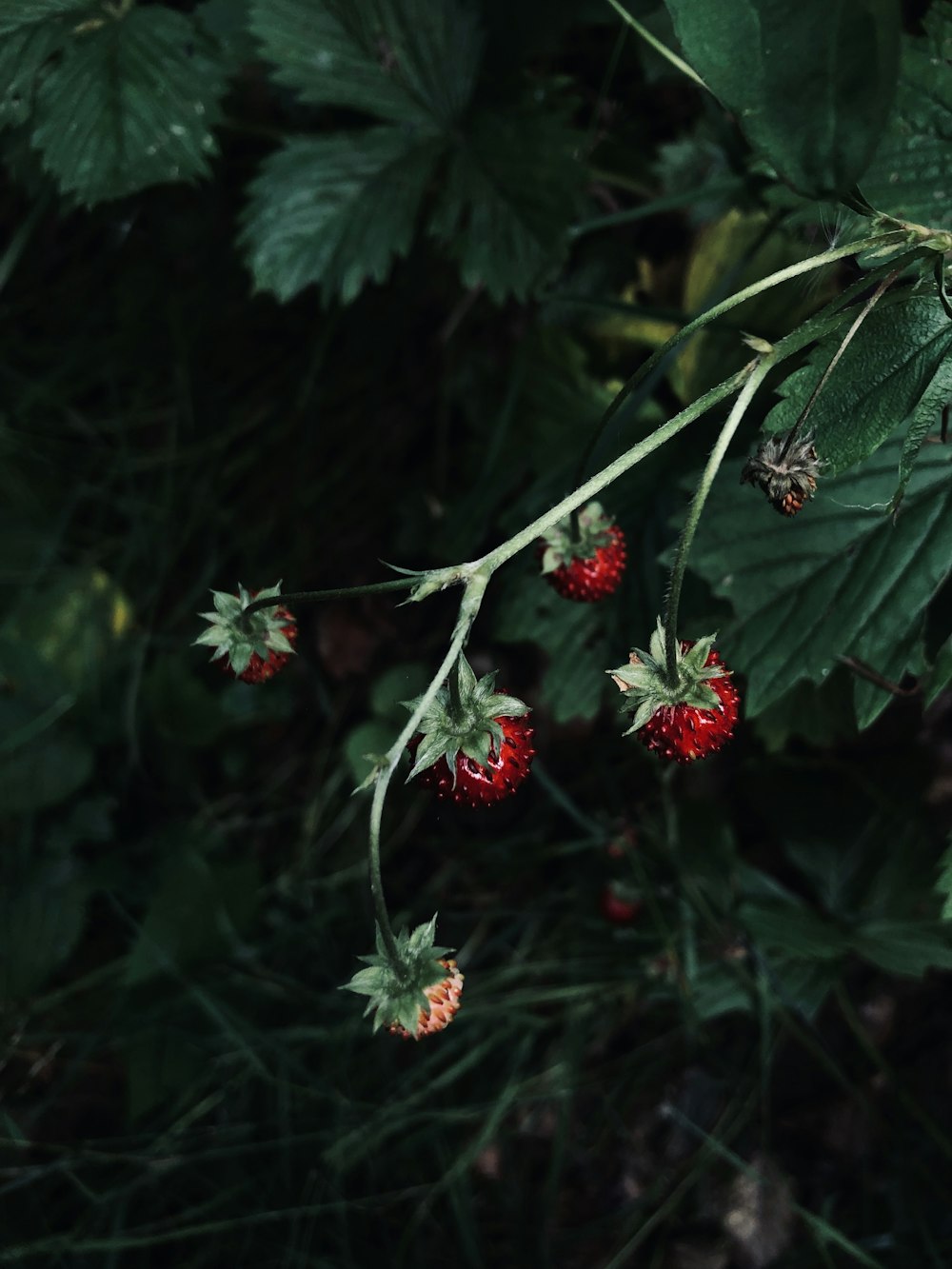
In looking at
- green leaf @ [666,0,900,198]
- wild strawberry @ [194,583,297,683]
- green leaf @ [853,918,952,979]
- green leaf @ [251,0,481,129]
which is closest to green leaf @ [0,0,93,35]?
green leaf @ [251,0,481,129]

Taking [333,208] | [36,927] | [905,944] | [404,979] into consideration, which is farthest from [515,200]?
[36,927]

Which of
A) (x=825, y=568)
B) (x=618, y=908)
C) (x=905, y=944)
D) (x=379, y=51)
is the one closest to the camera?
(x=825, y=568)

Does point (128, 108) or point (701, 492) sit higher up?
point (128, 108)

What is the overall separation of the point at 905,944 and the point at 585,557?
2.73 ft

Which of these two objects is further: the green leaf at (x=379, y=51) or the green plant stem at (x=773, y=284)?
the green leaf at (x=379, y=51)

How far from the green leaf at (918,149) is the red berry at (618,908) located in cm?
100

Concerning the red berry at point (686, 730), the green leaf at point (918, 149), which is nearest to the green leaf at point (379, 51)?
the green leaf at point (918, 149)

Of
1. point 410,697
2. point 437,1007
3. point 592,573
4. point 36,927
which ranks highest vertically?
point 592,573

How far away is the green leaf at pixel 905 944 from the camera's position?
138cm

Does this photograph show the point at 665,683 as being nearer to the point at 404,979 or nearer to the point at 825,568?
the point at 404,979

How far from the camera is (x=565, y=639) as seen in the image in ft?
4.33

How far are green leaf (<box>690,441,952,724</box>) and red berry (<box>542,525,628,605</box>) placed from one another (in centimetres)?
19

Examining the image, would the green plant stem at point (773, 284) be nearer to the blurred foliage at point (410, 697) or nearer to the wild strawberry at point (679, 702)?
the wild strawberry at point (679, 702)

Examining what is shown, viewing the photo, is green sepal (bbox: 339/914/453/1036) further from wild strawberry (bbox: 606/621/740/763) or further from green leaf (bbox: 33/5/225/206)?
green leaf (bbox: 33/5/225/206)
